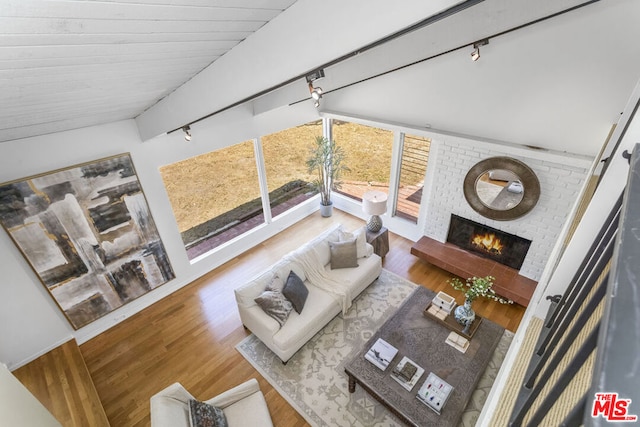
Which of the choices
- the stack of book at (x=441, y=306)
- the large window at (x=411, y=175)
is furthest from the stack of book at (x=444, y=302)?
the large window at (x=411, y=175)

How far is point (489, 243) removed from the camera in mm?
4629

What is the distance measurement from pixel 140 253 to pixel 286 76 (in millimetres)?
3446

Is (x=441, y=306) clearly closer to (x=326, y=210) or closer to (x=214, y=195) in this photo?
(x=326, y=210)

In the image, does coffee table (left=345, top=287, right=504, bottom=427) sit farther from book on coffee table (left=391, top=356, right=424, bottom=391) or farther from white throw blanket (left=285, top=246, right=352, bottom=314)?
white throw blanket (left=285, top=246, right=352, bottom=314)

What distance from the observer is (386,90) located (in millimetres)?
4527

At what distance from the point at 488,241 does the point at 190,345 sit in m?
4.39

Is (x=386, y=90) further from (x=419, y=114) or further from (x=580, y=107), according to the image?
(x=580, y=107)

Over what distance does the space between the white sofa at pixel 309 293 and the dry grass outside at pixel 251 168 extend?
172cm

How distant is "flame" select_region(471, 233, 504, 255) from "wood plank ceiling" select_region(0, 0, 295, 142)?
430 cm

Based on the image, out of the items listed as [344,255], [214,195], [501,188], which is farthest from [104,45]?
[501,188]

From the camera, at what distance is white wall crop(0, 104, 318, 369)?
3100mm

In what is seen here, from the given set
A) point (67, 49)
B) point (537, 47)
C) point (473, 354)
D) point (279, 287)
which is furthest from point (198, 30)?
point (473, 354)

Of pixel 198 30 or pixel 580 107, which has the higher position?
pixel 198 30

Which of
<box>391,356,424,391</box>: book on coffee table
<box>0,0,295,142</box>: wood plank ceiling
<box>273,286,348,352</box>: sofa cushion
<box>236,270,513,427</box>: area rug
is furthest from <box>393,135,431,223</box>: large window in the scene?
<box>0,0,295,142</box>: wood plank ceiling
